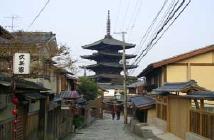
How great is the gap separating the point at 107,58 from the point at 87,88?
2406cm

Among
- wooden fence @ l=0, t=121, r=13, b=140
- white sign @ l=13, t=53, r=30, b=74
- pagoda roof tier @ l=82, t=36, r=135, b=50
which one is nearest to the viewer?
wooden fence @ l=0, t=121, r=13, b=140

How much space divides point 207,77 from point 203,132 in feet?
49.0

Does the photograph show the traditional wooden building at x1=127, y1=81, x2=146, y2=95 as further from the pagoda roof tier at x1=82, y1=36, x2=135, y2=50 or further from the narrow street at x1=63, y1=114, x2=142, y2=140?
the narrow street at x1=63, y1=114, x2=142, y2=140

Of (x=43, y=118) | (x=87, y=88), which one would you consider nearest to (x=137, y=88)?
(x=87, y=88)

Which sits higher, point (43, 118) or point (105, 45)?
point (105, 45)

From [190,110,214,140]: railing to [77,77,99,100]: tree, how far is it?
40.1 meters

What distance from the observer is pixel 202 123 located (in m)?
19.5

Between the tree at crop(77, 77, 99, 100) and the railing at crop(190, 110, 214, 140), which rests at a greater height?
the tree at crop(77, 77, 99, 100)

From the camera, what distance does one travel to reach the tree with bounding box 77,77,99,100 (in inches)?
2419

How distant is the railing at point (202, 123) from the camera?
18.0 metres

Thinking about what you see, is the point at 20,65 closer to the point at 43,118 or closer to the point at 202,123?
the point at 43,118

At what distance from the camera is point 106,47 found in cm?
8481

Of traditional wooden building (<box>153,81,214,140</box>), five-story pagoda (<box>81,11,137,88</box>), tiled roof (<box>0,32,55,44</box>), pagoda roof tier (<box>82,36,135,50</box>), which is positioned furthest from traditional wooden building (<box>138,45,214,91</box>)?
pagoda roof tier (<box>82,36,135,50</box>)

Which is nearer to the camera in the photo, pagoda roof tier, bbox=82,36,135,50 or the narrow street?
the narrow street
